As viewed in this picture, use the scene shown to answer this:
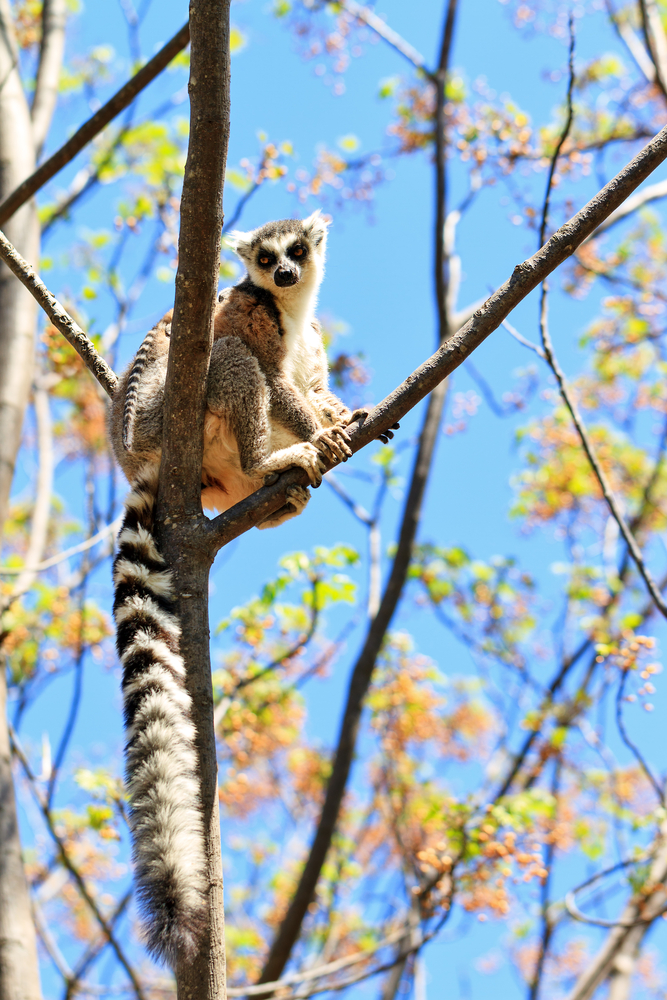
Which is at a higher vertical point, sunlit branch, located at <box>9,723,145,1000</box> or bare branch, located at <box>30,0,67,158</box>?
bare branch, located at <box>30,0,67,158</box>

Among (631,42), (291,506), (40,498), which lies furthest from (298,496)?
(631,42)

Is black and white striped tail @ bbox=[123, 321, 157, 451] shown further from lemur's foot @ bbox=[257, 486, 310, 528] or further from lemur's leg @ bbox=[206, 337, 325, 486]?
lemur's foot @ bbox=[257, 486, 310, 528]

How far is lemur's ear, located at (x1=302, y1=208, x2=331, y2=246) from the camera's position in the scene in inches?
256

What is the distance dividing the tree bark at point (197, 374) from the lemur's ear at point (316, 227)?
3.24 meters

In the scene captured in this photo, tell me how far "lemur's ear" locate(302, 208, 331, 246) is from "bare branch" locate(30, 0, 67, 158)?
255 centimetres

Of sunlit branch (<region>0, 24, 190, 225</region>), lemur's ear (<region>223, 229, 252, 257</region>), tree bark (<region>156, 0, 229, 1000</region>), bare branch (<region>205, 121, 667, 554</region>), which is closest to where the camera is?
tree bark (<region>156, 0, 229, 1000</region>)

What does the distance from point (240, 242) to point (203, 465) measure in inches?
91.2

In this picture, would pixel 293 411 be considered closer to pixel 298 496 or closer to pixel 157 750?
pixel 298 496

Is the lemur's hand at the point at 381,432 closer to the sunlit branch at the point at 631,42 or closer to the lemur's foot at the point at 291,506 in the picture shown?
the lemur's foot at the point at 291,506

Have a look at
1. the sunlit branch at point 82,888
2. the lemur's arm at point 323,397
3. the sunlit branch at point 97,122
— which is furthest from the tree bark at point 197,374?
the sunlit branch at point 82,888

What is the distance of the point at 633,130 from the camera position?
9.88 m

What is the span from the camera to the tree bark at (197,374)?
10.5 ft

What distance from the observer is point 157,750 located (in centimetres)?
305

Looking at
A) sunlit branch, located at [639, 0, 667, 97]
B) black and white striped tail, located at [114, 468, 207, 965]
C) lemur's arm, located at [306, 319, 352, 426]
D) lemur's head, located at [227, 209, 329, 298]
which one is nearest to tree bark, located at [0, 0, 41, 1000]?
lemur's head, located at [227, 209, 329, 298]
